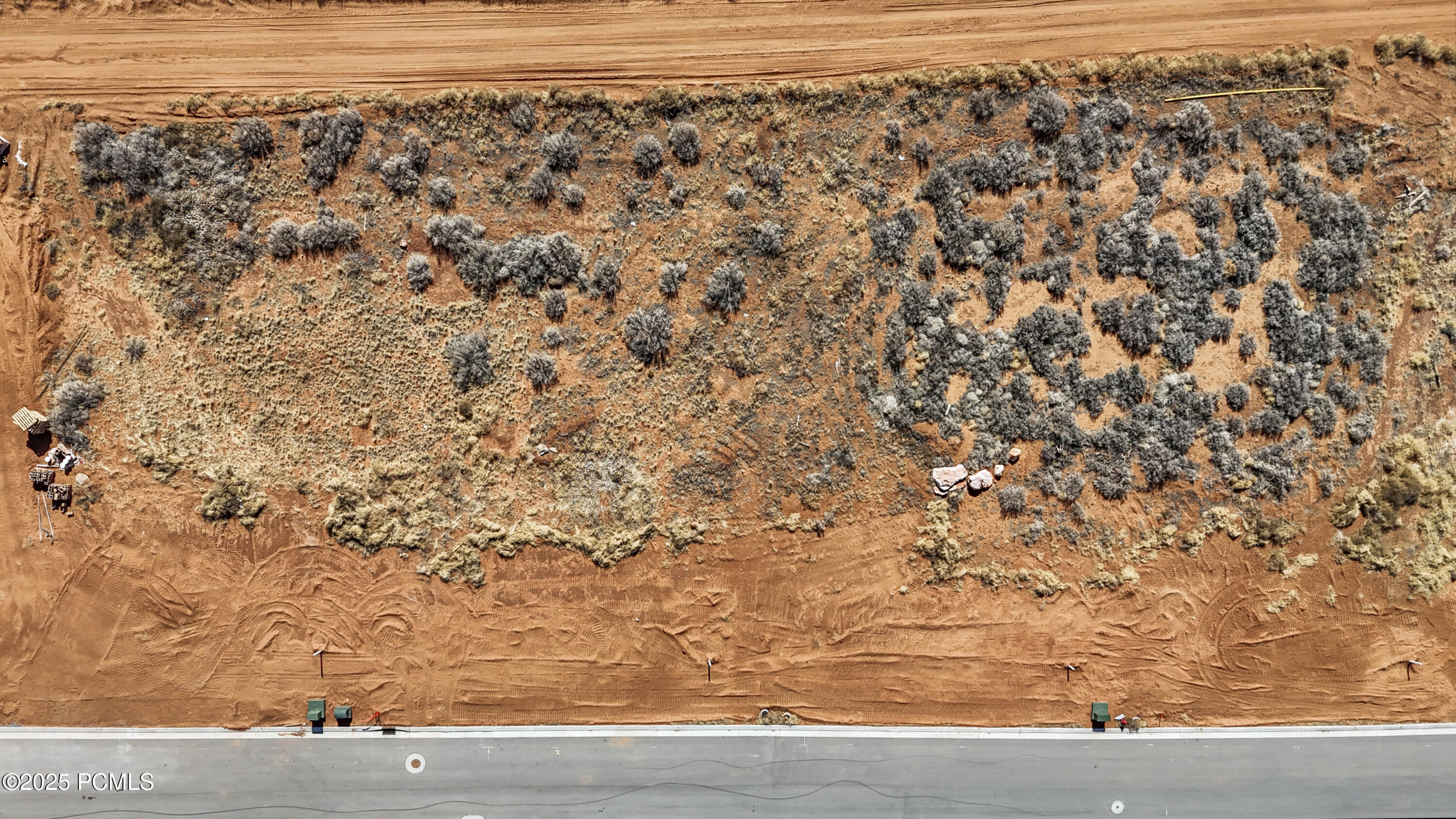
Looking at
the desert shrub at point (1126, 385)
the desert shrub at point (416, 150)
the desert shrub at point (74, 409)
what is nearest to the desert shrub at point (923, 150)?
the desert shrub at point (1126, 385)

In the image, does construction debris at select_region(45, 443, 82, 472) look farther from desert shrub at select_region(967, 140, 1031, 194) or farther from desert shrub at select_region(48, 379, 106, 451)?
desert shrub at select_region(967, 140, 1031, 194)

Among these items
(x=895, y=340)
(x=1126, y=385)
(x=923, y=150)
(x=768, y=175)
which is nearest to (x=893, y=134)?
(x=923, y=150)

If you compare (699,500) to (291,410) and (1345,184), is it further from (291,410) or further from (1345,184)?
(1345,184)

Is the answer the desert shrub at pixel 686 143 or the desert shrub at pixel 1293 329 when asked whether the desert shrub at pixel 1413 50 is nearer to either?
the desert shrub at pixel 1293 329

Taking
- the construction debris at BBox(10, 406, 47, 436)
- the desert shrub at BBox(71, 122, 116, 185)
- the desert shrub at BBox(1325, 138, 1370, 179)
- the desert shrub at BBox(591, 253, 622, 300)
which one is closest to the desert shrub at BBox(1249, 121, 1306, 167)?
the desert shrub at BBox(1325, 138, 1370, 179)

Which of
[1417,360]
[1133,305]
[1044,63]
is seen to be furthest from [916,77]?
[1417,360]
